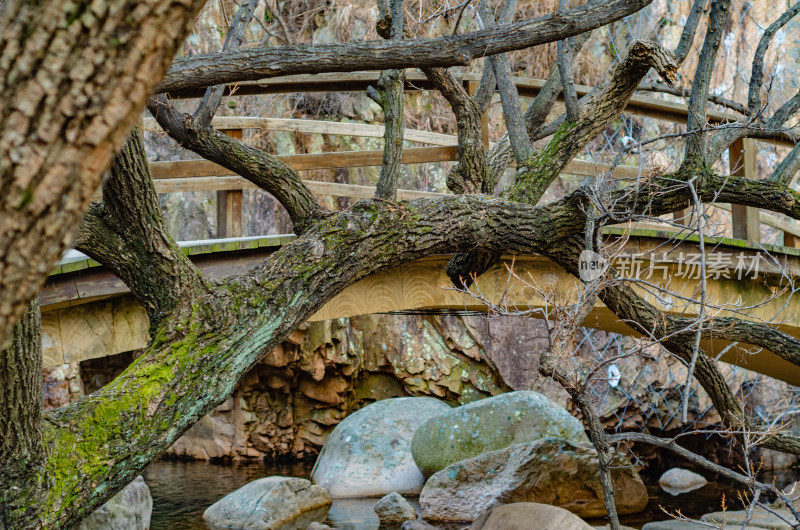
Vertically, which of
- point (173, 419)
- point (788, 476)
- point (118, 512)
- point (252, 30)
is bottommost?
point (788, 476)

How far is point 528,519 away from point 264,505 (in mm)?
2403

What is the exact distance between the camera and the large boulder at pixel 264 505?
592 cm

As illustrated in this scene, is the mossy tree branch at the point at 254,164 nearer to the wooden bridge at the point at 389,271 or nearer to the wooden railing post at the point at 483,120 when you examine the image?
the wooden bridge at the point at 389,271

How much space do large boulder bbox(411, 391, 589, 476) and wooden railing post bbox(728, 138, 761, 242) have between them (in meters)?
2.20

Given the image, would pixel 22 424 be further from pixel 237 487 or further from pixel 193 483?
pixel 193 483

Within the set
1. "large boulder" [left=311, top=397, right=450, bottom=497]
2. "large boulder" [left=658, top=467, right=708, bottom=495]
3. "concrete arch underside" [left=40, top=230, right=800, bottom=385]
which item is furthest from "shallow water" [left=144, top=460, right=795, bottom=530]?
"concrete arch underside" [left=40, top=230, right=800, bottom=385]

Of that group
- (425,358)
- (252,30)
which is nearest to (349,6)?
(252,30)

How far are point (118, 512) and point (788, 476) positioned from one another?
6762 millimetres

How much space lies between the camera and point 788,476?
328 inches

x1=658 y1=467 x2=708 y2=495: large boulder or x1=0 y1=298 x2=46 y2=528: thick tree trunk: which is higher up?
x1=0 y1=298 x2=46 y2=528: thick tree trunk

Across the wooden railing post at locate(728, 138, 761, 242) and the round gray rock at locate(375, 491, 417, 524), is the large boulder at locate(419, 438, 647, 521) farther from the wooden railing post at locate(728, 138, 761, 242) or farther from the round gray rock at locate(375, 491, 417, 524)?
the wooden railing post at locate(728, 138, 761, 242)

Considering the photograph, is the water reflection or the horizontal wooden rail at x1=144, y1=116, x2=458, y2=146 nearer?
the horizontal wooden rail at x1=144, y1=116, x2=458, y2=146

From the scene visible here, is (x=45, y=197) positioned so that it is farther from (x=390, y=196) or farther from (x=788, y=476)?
(x=788, y=476)

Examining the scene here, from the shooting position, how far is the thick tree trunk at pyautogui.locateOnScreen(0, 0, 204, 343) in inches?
42.9
